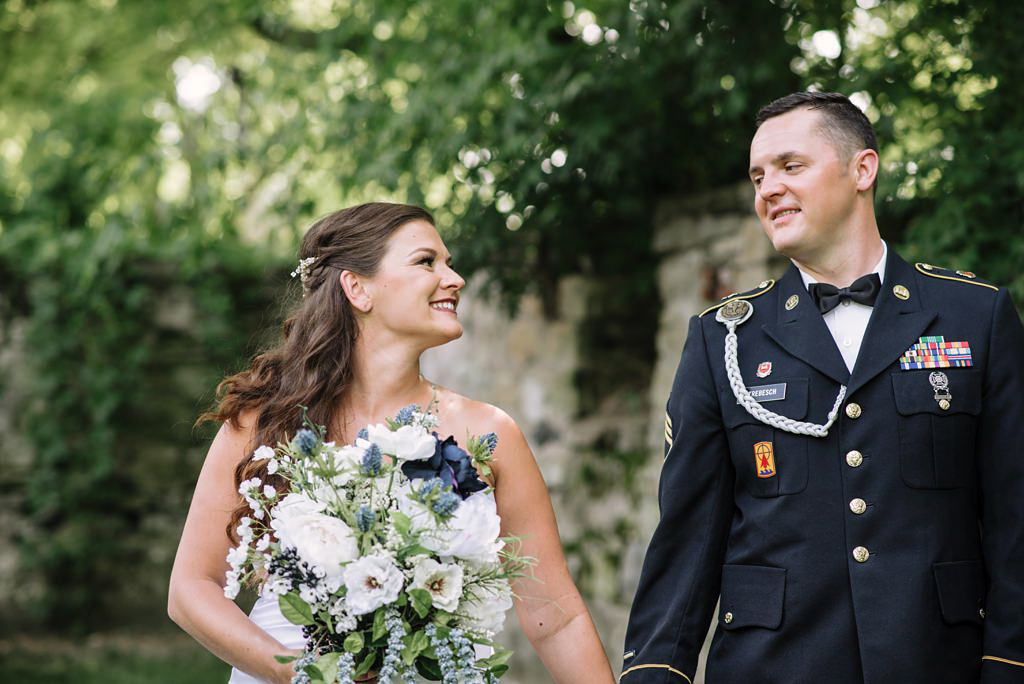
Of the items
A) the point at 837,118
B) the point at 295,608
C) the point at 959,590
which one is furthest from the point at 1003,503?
the point at 295,608

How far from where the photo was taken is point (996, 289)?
2.27m

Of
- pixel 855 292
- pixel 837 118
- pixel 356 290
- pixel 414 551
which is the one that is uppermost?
pixel 837 118

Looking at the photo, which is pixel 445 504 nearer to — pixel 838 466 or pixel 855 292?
pixel 838 466

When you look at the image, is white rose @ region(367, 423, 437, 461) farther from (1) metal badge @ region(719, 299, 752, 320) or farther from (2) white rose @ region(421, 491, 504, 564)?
(1) metal badge @ region(719, 299, 752, 320)

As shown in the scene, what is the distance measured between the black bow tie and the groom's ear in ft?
3.46

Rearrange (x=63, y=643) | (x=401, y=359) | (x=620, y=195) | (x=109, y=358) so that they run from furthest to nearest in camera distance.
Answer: (x=109, y=358), (x=63, y=643), (x=620, y=195), (x=401, y=359)

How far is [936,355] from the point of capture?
2.20 meters

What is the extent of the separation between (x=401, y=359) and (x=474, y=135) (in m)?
2.39

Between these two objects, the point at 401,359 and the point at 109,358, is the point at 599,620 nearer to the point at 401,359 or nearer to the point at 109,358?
the point at 401,359

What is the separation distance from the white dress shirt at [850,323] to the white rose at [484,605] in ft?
2.75

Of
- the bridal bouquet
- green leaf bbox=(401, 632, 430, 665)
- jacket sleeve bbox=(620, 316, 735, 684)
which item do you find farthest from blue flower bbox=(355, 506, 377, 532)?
jacket sleeve bbox=(620, 316, 735, 684)

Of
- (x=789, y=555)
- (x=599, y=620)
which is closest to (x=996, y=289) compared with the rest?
(x=789, y=555)

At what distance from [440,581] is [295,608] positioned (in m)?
0.27

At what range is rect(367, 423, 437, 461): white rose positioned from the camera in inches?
80.0
